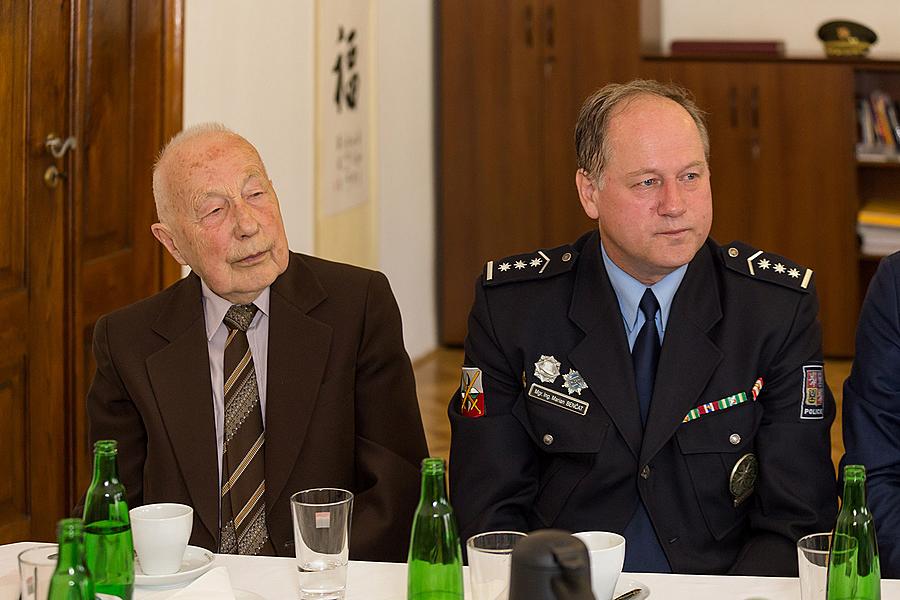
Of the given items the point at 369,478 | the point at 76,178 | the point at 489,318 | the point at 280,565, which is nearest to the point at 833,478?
the point at 489,318

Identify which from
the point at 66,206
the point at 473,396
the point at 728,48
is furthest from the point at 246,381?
the point at 728,48

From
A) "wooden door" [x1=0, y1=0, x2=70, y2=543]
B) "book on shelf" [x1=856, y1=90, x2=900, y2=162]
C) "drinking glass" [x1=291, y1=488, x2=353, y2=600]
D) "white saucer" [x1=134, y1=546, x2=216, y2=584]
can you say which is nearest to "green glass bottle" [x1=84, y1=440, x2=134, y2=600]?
"white saucer" [x1=134, y1=546, x2=216, y2=584]

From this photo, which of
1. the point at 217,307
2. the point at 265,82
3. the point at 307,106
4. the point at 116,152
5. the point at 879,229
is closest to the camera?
the point at 217,307

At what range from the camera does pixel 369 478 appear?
8.27ft

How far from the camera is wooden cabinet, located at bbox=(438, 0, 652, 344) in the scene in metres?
6.86

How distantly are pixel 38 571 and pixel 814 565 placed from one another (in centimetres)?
93

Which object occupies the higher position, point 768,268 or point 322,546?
point 768,268

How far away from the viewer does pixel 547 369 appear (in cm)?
248

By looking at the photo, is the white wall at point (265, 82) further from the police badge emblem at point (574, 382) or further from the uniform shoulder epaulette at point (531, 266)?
the police badge emblem at point (574, 382)

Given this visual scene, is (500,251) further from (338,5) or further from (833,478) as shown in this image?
(833,478)

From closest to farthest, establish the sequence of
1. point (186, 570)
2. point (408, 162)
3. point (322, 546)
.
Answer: point (322, 546) < point (186, 570) < point (408, 162)

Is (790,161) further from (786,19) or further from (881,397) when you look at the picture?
(881,397)

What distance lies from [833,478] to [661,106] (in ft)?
2.40

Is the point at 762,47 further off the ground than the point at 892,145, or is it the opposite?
the point at 762,47
